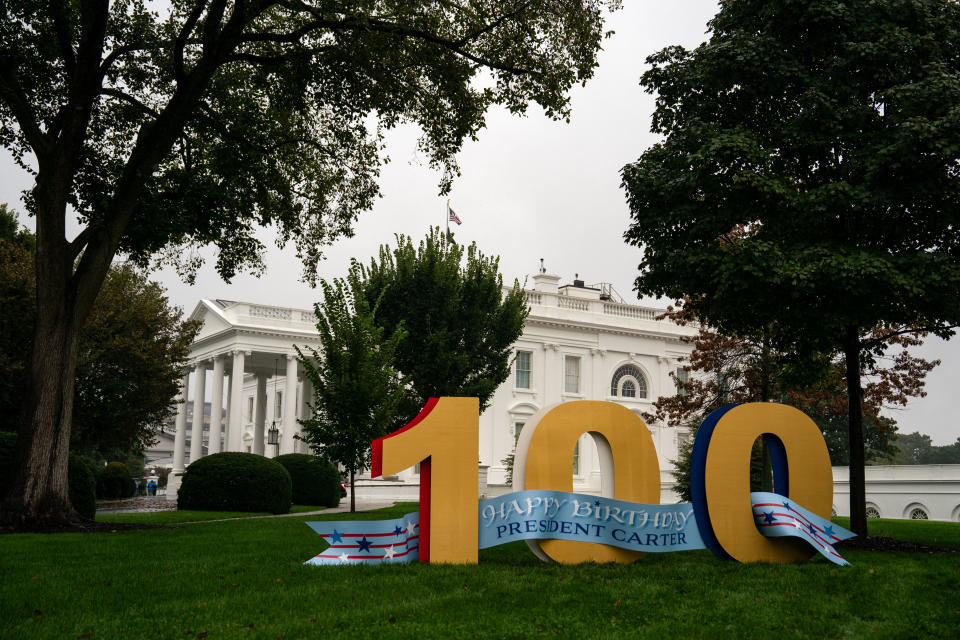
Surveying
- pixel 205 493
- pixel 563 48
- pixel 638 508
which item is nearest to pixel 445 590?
pixel 638 508

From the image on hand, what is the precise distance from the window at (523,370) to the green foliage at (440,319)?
59.3ft

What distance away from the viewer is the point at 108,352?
2709 centimetres

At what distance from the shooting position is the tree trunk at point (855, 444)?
14242 millimetres

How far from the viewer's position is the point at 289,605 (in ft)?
25.2

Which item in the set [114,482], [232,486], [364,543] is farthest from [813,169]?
[114,482]

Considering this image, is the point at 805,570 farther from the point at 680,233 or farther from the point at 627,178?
the point at 627,178

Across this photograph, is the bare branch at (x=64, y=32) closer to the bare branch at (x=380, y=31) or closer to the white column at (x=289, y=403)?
the bare branch at (x=380, y=31)

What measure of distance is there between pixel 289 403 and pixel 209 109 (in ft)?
88.8

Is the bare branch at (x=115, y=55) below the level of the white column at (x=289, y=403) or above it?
above

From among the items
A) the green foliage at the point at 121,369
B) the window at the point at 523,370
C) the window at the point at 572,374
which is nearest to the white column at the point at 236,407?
the green foliage at the point at 121,369

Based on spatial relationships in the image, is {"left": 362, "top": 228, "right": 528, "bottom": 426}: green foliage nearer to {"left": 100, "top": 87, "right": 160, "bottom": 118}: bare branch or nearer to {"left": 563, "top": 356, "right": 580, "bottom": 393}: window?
{"left": 100, "top": 87, "right": 160, "bottom": 118}: bare branch

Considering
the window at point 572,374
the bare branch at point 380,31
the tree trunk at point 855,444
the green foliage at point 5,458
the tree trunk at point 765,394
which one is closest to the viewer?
the tree trunk at point 855,444

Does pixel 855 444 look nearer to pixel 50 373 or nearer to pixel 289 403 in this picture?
pixel 50 373

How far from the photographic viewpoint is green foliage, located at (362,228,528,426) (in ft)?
86.3
